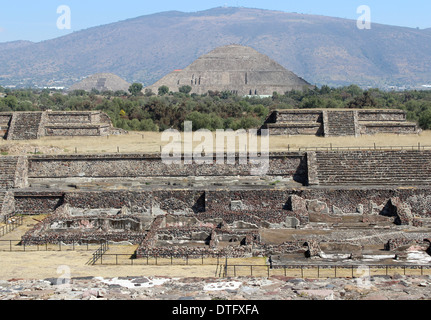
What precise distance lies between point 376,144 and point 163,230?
65.3ft

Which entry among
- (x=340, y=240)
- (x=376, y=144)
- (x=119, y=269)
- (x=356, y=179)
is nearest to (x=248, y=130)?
(x=376, y=144)

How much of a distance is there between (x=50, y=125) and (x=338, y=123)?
815 inches

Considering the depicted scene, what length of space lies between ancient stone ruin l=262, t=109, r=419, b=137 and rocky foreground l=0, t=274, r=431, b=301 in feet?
87.6

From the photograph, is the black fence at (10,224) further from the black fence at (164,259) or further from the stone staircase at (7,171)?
the black fence at (164,259)

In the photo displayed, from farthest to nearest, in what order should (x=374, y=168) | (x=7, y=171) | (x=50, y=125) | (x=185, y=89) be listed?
(x=185, y=89) < (x=50, y=125) < (x=7, y=171) < (x=374, y=168)

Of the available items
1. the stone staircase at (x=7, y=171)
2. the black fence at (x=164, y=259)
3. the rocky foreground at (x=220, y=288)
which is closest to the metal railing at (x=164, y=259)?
the black fence at (x=164, y=259)

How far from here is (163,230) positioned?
86.2 ft

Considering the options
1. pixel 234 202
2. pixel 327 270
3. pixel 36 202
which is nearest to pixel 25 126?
pixel 36 202

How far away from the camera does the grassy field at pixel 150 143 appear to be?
1572 inches

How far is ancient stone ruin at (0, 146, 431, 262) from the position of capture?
25.1 m

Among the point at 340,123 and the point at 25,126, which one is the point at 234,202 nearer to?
the point at 340,123

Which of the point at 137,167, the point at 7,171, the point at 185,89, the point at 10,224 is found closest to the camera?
the point at 10,224

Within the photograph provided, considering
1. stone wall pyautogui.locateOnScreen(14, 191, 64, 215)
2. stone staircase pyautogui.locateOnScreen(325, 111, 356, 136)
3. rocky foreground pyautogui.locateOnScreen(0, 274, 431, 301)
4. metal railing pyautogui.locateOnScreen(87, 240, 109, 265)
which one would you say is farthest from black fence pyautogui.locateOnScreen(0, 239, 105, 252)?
stone staircase pyautogui.locateOnScreen(325, 111, 356, 136)

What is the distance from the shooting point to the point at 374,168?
34.0m
